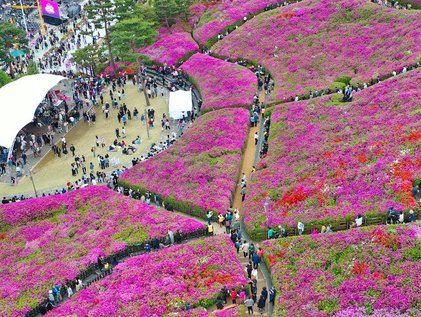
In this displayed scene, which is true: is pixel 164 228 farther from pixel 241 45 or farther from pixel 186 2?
pixel 186 2

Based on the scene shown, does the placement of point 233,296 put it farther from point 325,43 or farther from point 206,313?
point 325,43

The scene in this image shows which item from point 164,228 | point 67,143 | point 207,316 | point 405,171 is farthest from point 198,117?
point 207,316

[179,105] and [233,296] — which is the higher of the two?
[179,105]

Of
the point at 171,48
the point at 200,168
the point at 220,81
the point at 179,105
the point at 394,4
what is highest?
the point at 394,4

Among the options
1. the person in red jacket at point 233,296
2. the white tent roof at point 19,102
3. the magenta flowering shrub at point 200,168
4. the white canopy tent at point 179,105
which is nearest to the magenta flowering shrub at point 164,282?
the person in red jacket at point 233,296

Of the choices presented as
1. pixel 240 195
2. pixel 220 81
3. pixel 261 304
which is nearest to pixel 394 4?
pixel 220 81

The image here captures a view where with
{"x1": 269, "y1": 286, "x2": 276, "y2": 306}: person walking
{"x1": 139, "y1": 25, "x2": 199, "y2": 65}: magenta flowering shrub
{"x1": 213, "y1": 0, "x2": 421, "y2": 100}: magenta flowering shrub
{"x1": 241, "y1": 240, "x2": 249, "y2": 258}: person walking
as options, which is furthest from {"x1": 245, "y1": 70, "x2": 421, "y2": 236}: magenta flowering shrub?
{"x1": 139, "y1": 25, "x2": 199, "y2": 65}: magenta flowering shrub

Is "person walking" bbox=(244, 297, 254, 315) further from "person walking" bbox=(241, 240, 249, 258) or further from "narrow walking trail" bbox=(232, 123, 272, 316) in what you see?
"person walking" bbox=(241, 240, 249, 258)
